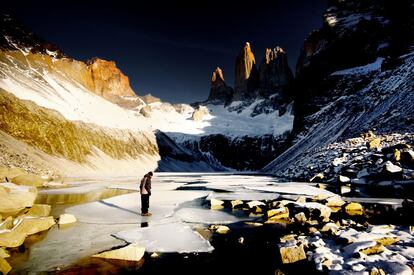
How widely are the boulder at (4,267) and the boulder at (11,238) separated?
1762 millimetres

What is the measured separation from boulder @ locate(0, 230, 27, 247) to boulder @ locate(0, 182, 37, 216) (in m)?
2.59

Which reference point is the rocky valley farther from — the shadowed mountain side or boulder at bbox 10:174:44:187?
the shadowed mountain side

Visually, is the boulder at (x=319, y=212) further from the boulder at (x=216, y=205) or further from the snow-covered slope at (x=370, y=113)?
the snow-covered slope at (x=370, y=113)

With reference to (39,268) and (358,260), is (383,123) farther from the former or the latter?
(39,268)

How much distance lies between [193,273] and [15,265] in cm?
517

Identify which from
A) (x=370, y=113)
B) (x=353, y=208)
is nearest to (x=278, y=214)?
(x=353, y=208)

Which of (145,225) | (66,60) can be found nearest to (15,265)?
(145,225)

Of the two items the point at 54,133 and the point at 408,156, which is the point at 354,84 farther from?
the point at 54,133

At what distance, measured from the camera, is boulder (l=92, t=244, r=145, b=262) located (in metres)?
9.65

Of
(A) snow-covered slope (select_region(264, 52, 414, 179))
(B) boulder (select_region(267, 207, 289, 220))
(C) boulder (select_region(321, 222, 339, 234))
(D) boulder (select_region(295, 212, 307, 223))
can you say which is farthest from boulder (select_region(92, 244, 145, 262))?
(A) snow-covered slope (select_region(264, 52, 414, 179))

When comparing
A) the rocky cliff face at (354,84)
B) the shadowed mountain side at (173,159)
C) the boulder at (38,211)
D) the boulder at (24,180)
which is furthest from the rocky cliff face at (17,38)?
the boulder at (38,211)

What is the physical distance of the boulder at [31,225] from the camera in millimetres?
11967

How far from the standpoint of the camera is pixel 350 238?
10.2 m

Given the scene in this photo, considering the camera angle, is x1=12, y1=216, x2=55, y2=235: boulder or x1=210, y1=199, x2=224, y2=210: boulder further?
x1=210, y1=199, x2=224, y2=210: boulder
